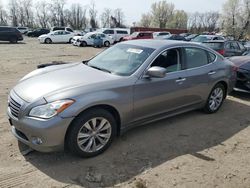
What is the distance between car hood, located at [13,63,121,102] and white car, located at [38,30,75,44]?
26.0 m

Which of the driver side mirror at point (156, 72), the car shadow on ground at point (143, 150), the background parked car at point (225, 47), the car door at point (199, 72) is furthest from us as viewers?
the background parked car at point (225, 47)

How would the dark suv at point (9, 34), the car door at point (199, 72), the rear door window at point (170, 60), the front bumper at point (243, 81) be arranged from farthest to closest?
the dark suv at point (9, 34) → the front bumper at point (243, 81) → the car door at point (199, 72) → the rear door window at point (170, 60)

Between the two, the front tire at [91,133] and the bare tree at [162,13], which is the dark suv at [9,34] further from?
the bare tree at [162,13]

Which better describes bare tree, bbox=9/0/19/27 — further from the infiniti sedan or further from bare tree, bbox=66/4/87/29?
the infiniti sedan

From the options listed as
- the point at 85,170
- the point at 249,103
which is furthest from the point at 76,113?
the point at 249,103

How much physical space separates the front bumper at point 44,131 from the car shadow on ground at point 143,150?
0.33m

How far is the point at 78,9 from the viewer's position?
278ft

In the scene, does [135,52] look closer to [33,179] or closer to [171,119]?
[171,119]

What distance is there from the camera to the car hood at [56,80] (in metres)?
3.63

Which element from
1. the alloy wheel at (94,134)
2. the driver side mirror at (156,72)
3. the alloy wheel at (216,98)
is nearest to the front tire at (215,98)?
the alloy wheel at (216,98)

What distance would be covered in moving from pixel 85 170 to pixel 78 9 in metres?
87.0

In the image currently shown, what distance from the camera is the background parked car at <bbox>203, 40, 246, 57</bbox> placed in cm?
1333

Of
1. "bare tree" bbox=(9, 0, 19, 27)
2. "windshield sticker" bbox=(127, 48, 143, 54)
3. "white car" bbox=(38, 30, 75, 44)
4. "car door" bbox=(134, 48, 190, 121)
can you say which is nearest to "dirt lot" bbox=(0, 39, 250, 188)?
"car door" bbox=(134, 48, 190, 121)

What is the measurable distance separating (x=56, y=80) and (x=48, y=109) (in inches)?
27.2
